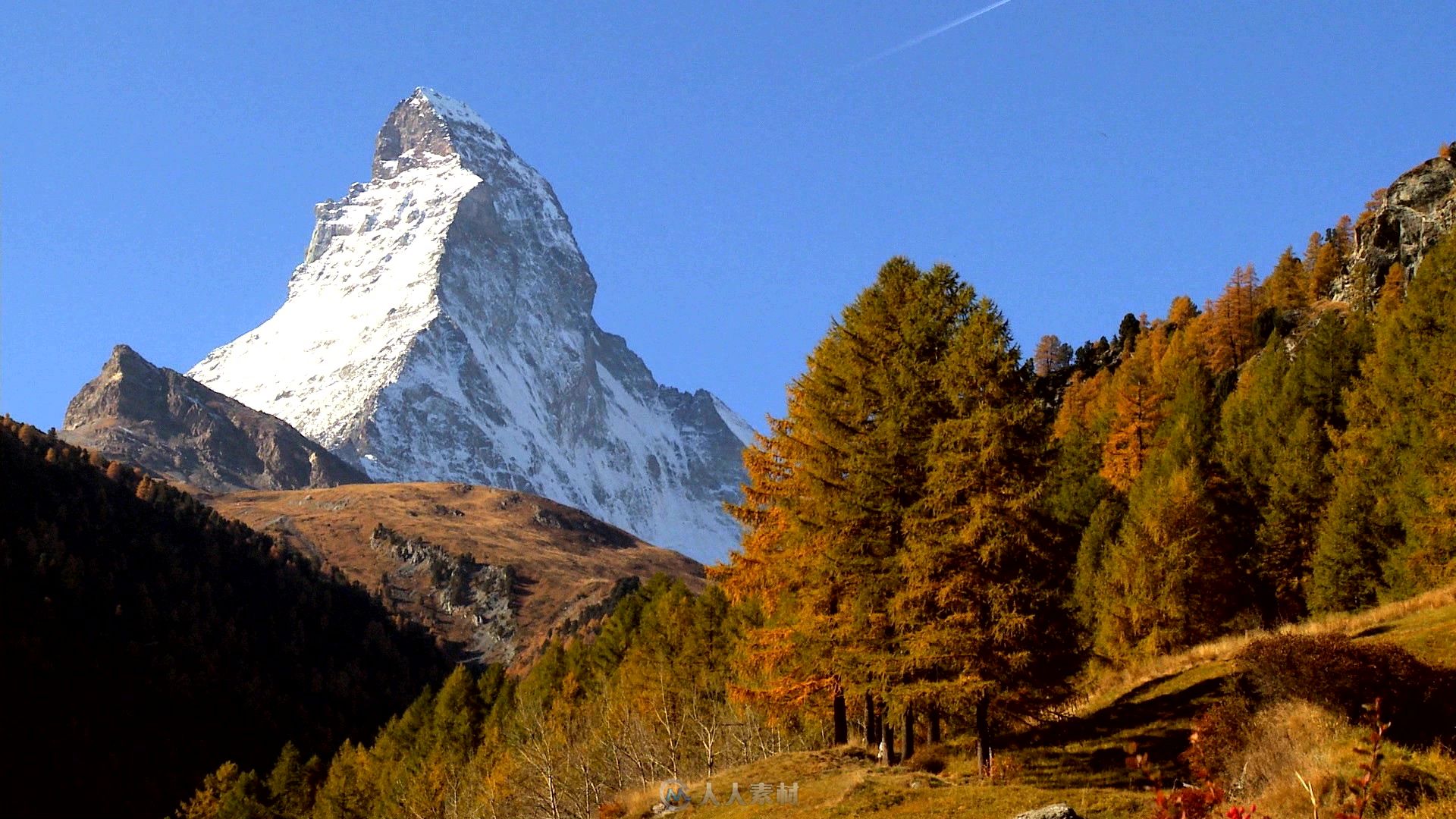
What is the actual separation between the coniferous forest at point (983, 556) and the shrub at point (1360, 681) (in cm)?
7

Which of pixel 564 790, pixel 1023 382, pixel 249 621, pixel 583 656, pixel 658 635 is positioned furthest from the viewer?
pixel 249 621

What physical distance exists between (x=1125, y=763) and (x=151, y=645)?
150254 millimetres

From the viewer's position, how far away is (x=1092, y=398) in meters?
76.5

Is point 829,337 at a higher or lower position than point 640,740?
higher

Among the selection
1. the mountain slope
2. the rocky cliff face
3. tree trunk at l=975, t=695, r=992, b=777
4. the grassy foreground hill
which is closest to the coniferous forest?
tree trunk at l=975, t=695, r=992, b=777

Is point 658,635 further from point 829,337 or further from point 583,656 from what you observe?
point 829,337

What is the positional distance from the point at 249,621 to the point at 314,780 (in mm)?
81221

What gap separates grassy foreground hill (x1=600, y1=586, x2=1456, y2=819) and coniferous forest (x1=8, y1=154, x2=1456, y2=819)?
699mm

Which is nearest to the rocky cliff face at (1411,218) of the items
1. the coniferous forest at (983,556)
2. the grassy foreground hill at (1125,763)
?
the coniferous forest at (983,556)

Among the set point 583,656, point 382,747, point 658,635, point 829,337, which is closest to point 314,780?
point 382,747

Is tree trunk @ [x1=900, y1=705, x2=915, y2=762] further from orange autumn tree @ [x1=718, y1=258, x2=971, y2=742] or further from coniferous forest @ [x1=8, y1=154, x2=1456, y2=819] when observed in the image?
orange autumn tree @ [x1=718, y1=258, x2=971, y2=742]

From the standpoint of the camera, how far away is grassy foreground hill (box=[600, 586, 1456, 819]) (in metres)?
13.6

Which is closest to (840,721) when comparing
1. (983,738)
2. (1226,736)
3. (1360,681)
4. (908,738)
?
(908,738)

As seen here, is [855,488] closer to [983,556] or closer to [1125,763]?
[983,556]
